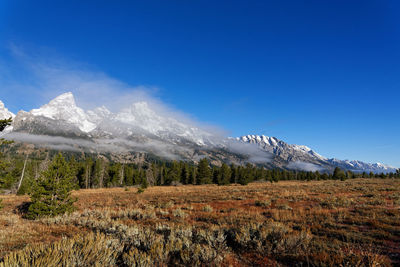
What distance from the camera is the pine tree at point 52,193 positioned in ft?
39.9

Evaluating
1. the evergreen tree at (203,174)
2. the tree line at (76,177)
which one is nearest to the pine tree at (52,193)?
the tree line at (76,177)

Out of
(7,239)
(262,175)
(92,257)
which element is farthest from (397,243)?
(262,175)

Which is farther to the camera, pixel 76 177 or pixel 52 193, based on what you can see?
pixel 76 177

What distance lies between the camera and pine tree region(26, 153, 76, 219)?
12160mm

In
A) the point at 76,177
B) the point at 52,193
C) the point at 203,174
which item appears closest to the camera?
the point at 52,193

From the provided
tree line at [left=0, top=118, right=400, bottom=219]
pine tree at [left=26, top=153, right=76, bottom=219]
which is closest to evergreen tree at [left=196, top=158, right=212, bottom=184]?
tree line at [left=0, top=118, right=400, bottom=219]

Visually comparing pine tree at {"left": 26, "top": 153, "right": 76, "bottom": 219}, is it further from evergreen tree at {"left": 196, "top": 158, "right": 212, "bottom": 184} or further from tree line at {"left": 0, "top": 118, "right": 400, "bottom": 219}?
evergreen tree at {"left": 196, "top": 158, "right": 212, "bottom": 184}

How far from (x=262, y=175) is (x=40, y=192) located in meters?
93.8

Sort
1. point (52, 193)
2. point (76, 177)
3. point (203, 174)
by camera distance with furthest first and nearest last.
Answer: point (203, 174)
point (76, 177)
point (52, 193)

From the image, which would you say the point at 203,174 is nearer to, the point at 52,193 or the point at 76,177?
the point at 76,177

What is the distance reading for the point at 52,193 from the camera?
1300cm

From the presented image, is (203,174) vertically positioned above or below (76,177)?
above

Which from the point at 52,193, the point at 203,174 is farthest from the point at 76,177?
the point at 52,193

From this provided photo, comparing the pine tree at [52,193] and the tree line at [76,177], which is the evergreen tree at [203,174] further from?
the pine tree at [52,193]
